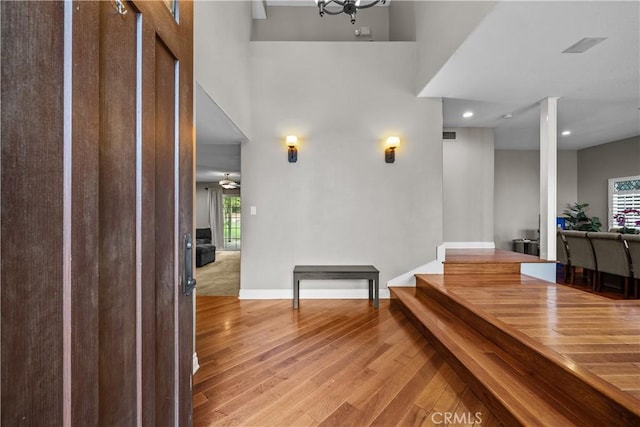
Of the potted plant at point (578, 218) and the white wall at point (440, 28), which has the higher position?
the white wall at point (440, 28)

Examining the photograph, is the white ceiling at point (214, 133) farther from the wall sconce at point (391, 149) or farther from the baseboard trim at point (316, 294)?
the baseboard trim at point (316, 294)

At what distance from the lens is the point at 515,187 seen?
6.45m

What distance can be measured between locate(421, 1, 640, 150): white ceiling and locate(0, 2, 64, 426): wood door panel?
2864 millimetres

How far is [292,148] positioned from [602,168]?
7.18 meters

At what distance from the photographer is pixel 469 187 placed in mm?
5219

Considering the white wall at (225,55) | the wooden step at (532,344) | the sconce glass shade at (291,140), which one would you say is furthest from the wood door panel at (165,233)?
the sconce glass shade at (291,140)

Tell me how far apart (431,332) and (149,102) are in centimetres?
260

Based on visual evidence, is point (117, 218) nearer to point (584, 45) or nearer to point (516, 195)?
point (584, 45)

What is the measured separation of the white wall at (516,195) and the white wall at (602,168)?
24.7 inches

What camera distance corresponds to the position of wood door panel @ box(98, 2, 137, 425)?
0.65m

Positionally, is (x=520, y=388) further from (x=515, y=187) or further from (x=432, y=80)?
(x=515, y=187)

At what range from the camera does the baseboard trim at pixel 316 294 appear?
3.67m

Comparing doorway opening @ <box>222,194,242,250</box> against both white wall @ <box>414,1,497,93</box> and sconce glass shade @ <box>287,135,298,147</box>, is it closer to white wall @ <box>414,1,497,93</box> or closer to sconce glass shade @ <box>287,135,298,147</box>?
sconce glass shade @ <box>287,135,298,147</box>

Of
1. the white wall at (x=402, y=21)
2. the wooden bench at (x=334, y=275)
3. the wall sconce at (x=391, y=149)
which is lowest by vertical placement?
the wooden bench at (x=334, y=275)
